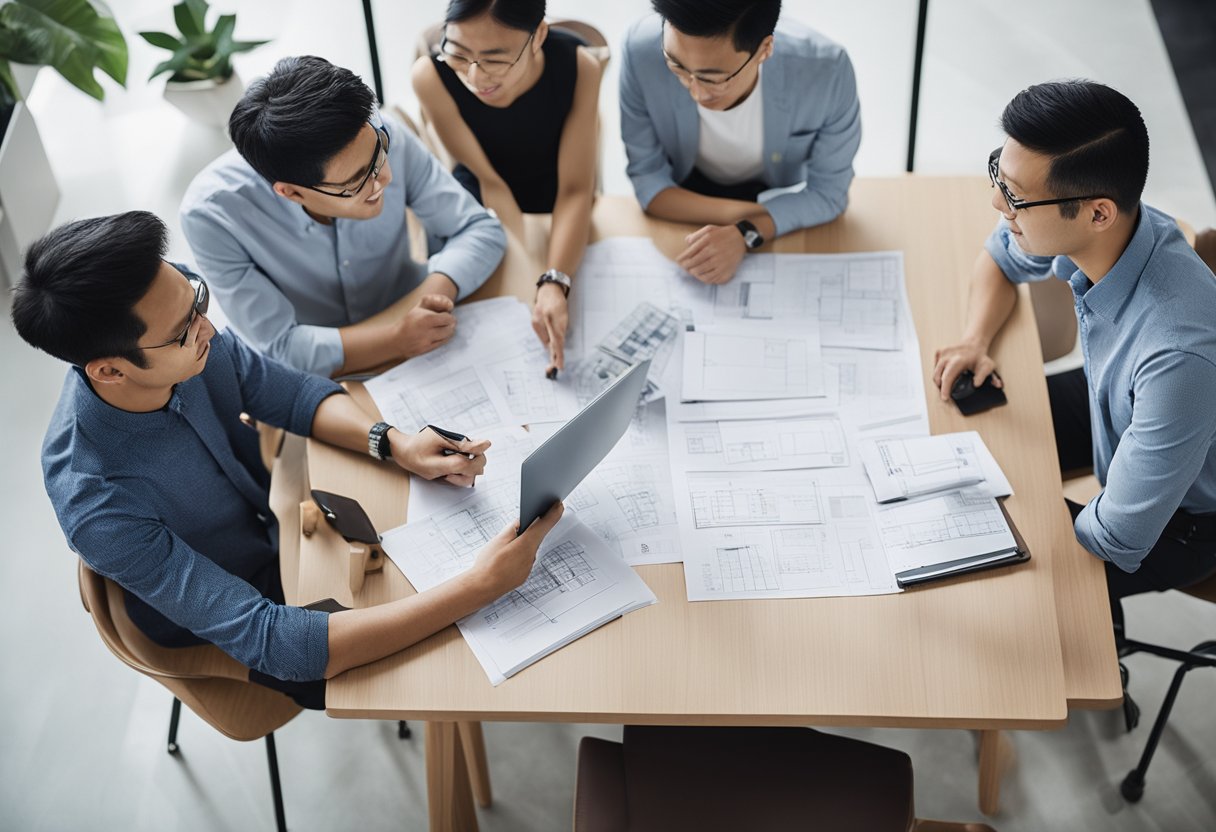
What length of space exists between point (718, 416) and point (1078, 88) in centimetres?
80

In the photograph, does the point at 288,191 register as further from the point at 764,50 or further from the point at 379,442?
the point at 764,50

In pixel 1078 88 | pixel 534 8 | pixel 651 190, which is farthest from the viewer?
pixel 651 190

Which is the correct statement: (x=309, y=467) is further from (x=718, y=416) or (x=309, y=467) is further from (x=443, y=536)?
(x=718, y=416)

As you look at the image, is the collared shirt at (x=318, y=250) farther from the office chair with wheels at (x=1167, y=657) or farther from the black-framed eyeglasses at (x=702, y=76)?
the office chair with wheels at (x=1167, y=657)

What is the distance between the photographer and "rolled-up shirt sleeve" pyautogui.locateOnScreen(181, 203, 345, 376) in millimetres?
2148

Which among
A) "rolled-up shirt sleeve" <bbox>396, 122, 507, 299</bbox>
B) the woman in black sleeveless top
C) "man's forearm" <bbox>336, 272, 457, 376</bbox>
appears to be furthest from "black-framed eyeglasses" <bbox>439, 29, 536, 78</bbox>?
"man's forearm" <bbox>336, 272, 457, 376</bbox>

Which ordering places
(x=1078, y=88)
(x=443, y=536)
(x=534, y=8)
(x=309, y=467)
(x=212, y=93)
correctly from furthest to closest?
(x=212, y=93) < (x=534, y=8) < (x=309, y=467) < (x=443, y=536) < (x=1078, y=88)

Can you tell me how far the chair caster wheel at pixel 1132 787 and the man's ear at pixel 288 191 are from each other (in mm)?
2103

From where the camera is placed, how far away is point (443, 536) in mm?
1895

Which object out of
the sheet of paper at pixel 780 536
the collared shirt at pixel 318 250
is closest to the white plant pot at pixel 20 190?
the collared shirt at pixel 318 250

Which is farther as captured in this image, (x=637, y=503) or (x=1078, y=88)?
(x=637, y=503)

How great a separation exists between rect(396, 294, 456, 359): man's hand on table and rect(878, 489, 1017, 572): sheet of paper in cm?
90

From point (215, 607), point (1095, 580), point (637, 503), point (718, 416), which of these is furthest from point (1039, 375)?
point (215, 607)

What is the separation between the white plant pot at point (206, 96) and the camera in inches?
147
